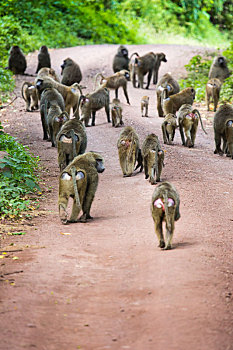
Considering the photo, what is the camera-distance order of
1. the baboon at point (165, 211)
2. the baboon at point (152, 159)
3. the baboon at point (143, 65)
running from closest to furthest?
1. the baboon at point (165, 211)
2. the baboon at point (152, 159)
3. the baboon at point (143, 65)

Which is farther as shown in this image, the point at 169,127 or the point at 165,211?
the point at 169,127

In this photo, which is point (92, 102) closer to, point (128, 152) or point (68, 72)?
point (128, 152)

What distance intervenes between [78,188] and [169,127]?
18.6 feet

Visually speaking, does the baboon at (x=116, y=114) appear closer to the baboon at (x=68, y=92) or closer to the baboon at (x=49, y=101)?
the baboon at (x=68, y=92)

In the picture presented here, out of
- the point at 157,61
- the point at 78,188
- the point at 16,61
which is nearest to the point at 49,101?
the point at 78,188

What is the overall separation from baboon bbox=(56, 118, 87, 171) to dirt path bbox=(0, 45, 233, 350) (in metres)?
0.59

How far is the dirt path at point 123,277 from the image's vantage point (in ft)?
15.5

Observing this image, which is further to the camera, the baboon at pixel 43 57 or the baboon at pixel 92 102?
the baboon at pixel 43 57

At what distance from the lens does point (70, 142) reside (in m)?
10.0

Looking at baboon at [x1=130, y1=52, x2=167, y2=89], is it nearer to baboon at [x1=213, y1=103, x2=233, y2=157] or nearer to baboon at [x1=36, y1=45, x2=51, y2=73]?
baboon at [x1=36, y1=45, x2=51, y2=73]

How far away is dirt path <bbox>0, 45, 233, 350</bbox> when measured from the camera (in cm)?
473

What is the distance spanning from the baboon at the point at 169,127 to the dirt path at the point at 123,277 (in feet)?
9.67

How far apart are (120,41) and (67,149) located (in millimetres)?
23572

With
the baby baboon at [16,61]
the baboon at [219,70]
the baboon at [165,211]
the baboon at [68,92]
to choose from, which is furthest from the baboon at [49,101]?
the baby baboon at [16,61]
